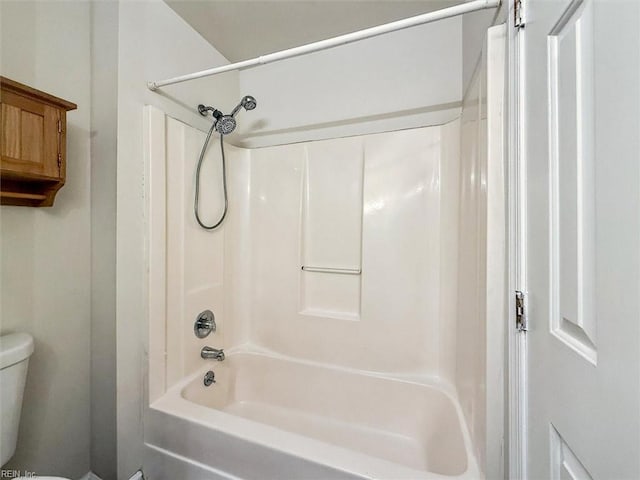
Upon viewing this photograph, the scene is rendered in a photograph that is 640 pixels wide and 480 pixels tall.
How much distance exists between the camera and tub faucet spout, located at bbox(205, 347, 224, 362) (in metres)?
1.54

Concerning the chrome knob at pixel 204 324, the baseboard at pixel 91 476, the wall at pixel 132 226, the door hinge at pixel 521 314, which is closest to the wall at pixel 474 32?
the door hinge at pixel 521 314

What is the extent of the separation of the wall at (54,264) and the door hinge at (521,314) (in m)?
1.73

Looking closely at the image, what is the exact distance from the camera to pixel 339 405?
5.13 ft

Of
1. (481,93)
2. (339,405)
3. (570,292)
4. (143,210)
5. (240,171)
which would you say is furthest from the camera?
(240,171)

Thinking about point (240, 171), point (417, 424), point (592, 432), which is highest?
point (240, 171)

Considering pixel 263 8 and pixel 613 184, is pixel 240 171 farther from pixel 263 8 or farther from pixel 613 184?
pixel 613 184

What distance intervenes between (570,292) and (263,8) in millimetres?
1820

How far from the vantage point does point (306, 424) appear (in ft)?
5.14

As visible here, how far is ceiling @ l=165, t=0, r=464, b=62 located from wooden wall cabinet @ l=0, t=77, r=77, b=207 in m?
0.91

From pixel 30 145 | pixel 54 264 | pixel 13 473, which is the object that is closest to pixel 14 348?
pixel 54 264

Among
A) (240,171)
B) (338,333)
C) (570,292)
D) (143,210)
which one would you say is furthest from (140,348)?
(570,292)

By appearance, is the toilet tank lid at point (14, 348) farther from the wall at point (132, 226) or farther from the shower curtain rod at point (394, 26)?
the shower curtain rod at point (394, 26)

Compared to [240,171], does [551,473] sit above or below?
below

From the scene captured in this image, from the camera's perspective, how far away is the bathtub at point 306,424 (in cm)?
94
